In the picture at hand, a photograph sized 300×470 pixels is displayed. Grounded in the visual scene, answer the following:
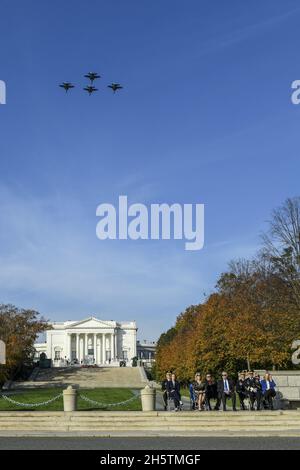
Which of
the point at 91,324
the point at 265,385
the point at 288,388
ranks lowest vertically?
the point at 288,388

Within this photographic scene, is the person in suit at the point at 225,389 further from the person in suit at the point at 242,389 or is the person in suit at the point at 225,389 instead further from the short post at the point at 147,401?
the short post at the point at 147,401

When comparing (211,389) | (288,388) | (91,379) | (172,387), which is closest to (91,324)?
(91,379)

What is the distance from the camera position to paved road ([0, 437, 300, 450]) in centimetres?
1986

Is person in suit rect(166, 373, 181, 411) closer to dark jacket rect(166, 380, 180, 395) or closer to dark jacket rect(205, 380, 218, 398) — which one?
dark jacket rect(166, 380, 180, 395)

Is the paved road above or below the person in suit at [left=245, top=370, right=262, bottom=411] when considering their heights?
below

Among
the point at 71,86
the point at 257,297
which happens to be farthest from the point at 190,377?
the point at 71,86

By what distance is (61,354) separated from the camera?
181m

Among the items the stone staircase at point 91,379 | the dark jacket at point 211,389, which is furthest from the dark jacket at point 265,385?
the stone staircase at point 91,379

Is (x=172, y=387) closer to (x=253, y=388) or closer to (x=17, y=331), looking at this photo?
(x=253, y=388)

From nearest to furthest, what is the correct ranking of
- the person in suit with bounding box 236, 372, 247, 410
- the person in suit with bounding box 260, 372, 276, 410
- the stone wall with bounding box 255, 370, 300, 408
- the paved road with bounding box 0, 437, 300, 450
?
the paved road with bounding box 0, 437, 300, 450, the person in suit with bounding box 260, 372, 276, 410, the person in suit with bounding box 236, 372, 247, 410, the stone wall with bounding box 255, 370, 300, 408

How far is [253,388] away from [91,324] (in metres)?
151

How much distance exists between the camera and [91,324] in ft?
586

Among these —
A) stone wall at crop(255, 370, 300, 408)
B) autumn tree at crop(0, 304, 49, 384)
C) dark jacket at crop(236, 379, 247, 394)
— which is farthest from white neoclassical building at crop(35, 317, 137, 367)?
dark jacket at crop(236, 379, 247, 394)

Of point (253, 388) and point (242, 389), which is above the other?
point (253, 388)
